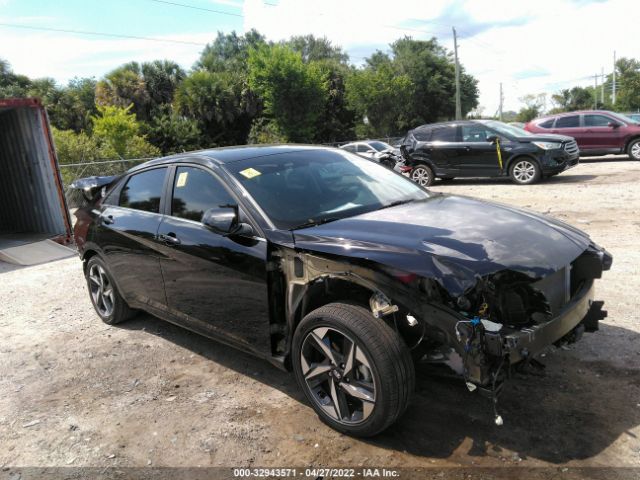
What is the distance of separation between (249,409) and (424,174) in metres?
11.4

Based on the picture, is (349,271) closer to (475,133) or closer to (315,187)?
(315,187)

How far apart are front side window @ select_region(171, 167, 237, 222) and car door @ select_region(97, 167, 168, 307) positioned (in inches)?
9.0

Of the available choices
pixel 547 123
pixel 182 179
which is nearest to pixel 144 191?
pixel 182 179

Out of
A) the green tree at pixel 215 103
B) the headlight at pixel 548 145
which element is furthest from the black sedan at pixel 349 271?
the green tree at pixel 215 103

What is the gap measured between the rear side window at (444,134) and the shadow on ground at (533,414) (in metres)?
10.4

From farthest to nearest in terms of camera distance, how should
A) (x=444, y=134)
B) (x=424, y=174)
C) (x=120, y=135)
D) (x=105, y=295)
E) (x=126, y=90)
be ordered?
(x=126, y=90) → (x=120, y=135) → (x=424, y=174) → (x=444, y=134) → (x=105, y=295)

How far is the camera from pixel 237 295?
3549mm

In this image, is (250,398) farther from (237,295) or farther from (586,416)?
(586,416)

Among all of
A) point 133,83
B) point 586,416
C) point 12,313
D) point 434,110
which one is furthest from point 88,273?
point 434,110

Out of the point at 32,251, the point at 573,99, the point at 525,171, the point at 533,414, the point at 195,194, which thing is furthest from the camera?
the point at 573,99

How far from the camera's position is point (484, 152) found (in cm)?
1299

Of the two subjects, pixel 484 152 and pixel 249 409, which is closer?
pixel 249 409

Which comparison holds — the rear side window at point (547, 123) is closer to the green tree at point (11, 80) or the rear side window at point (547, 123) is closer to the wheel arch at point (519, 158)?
the wheel arch at point (519, 158)

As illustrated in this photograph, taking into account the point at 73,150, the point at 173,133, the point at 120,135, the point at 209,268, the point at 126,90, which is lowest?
the point at 209,268
